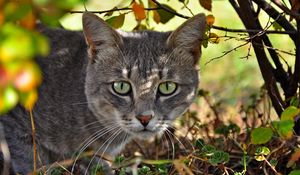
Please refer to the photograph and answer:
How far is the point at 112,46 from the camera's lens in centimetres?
344

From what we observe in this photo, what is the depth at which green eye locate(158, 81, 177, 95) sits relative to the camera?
11.1 ft

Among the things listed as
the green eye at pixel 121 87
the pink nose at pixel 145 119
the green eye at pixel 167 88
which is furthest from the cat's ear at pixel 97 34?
the pink nose at pixel 145 119

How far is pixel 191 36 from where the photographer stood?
3.35m

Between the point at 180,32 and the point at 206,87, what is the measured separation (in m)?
2.75

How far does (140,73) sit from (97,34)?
33cm

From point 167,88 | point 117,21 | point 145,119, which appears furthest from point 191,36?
point 145,119

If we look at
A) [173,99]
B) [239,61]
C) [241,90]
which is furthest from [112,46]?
[239,61]

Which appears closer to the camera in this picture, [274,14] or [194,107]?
[274,14]

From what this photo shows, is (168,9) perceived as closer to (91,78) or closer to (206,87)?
(91,78)

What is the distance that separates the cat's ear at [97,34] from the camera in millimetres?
3242

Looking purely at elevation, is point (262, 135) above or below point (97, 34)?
below

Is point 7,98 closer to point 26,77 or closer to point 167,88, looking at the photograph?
point 26,77

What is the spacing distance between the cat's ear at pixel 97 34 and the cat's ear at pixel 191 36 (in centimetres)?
32

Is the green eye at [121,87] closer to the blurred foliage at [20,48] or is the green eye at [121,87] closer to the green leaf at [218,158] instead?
the green leaf at [218,158]
